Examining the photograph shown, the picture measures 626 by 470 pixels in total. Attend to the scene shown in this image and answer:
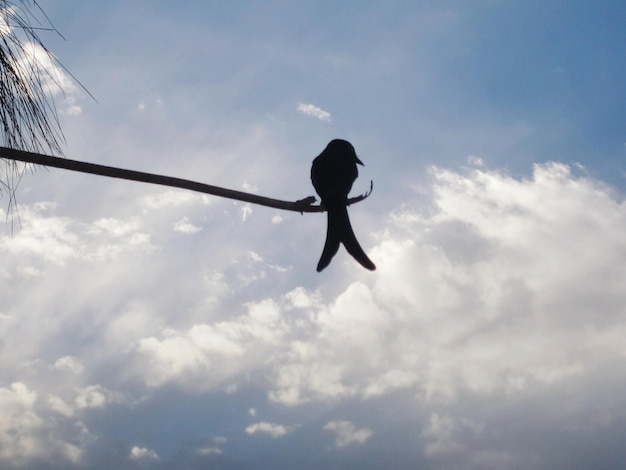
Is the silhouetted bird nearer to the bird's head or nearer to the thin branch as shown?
the bird's head

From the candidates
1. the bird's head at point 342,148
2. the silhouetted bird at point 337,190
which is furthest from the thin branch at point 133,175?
the bird's head at point 342,148

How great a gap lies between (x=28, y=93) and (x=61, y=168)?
94 centimetres

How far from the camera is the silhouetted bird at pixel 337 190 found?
99.3 inches

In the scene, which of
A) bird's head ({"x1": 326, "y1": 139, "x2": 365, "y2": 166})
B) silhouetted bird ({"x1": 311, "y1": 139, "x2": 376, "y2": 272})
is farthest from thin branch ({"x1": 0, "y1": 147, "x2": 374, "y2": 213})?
bird's head ({"x1": 326, "y1": 139, "x2": 365, "y2": 166})

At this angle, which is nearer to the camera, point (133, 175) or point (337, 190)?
point (133, 175)

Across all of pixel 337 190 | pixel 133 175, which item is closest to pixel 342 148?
pixel 337 190

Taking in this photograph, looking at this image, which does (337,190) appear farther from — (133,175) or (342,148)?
(133,175)

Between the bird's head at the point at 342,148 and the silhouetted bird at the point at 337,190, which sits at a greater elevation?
the bird's head at the point at 342,148

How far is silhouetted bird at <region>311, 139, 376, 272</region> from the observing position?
2.52 meters

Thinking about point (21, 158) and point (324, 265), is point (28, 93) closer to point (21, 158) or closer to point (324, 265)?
point (21, 158)

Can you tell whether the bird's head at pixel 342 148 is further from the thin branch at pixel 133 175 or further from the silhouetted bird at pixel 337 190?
the thin branch at pixel 133 175

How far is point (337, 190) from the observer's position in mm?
3176

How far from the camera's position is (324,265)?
8.11 ft

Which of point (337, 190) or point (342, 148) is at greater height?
point (342, 148)
